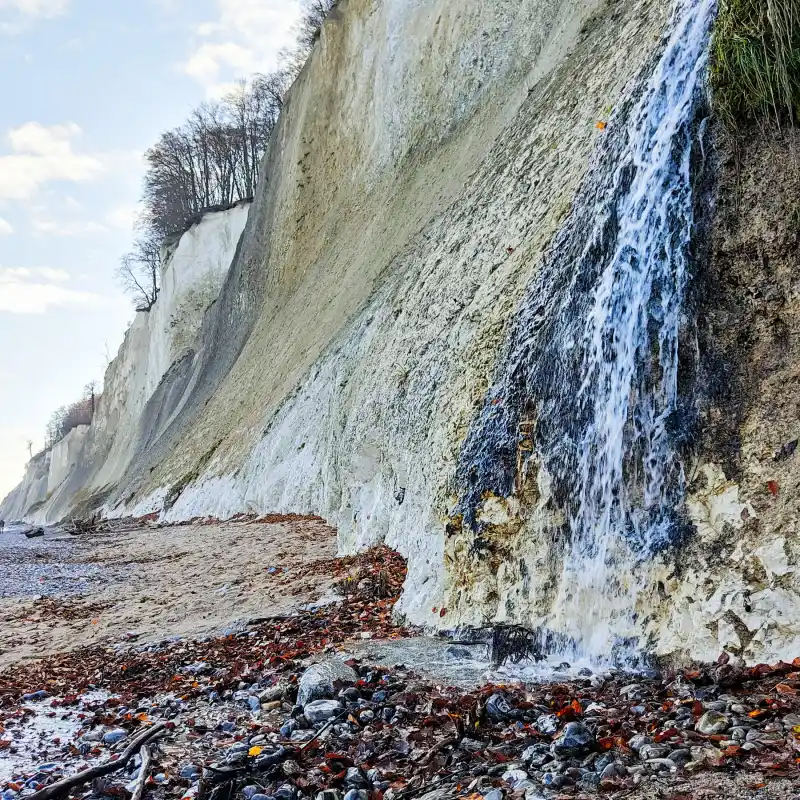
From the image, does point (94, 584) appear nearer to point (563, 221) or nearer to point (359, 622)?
point (359, 622)

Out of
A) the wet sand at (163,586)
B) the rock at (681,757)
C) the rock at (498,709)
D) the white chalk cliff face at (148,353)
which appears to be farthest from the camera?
the white chalk cliff face at (148,353)

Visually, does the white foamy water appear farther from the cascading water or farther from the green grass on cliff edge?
the green grass on cliff edge

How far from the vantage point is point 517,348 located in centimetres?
667

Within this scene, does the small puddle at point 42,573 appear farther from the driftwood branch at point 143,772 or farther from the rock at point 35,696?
the driftwood branch at point 143,772

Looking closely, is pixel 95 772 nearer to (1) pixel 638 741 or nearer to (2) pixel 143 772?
(2) pixel 143 772

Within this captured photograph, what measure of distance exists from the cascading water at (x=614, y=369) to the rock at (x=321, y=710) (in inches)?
65.6

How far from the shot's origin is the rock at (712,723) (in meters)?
3.32

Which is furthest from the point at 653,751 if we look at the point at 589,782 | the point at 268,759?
the point at 268,759

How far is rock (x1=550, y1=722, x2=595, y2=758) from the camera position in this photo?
3.48 m

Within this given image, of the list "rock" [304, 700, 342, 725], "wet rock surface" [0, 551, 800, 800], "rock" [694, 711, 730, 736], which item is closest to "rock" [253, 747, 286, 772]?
"wet rock surface" [0, 551, 800, 800]

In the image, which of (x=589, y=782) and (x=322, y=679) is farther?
(x=322, y=679)

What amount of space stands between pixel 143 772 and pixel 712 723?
9.76 feet

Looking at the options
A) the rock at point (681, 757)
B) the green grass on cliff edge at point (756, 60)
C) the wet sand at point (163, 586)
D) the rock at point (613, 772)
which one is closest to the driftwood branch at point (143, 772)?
the rock at point (613, 772)

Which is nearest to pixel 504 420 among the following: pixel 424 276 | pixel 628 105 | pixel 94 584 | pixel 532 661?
pixel 532 661
